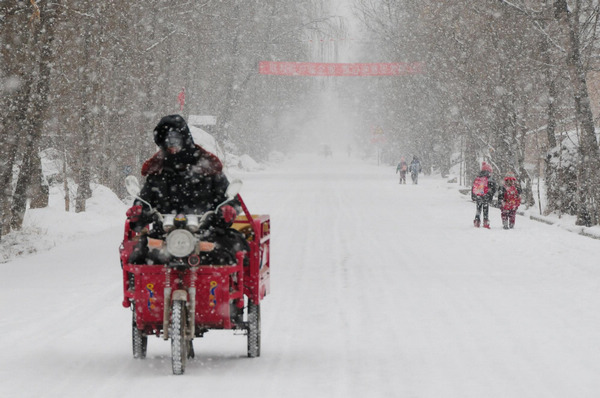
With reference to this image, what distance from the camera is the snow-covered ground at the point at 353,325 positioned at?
688 cm

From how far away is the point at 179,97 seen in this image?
44.5m

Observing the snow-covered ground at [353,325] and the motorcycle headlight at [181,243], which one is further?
the snow-covered ground at [353,325]

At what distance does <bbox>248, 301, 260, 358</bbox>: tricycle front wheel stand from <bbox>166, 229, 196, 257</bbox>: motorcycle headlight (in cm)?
109

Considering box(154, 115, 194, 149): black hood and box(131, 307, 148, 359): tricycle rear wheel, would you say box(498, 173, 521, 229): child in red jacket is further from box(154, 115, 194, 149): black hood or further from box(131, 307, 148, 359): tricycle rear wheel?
box(154, 115, 194, 149): black hood

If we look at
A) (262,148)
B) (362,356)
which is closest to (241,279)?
(362,356)

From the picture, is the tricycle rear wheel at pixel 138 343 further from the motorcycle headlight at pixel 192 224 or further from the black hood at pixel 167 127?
the black hood at pixel 167 127

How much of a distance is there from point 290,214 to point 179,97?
19884mm

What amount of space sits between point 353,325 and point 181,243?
3.26 metres

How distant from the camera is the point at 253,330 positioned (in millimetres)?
7742

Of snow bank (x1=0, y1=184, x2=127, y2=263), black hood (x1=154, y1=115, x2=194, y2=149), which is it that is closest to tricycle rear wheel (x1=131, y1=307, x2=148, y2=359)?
black hood (x1=154, y1=115, x2=194, y2=149)

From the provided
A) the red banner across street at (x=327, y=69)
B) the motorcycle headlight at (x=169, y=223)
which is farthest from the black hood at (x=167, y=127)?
the red banner across street at (x=327, y=69)

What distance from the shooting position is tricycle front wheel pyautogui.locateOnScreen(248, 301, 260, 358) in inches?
302

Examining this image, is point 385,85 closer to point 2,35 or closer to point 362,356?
point 2,35

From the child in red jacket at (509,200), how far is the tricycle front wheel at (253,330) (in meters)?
14.9
